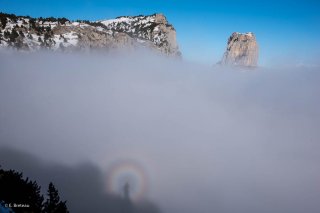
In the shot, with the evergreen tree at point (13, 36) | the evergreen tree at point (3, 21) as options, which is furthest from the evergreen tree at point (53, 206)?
the evergreen tree at point (3, 21)

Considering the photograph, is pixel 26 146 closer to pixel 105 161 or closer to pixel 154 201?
pixel 105 161

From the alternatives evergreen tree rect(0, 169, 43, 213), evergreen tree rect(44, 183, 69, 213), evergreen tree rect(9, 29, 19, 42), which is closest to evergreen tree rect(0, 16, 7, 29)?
evergreen tree rect(9, 29, 19, 42)

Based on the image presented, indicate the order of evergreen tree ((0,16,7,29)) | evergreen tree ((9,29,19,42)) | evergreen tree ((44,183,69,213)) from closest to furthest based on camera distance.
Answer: evergreen tree ((44,183,69,213))
evergreen tree ((9,29,19,42))
evergreen tree ((0,16,7,29))

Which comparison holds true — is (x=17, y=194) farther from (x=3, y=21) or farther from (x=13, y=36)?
(x=3, y=21)

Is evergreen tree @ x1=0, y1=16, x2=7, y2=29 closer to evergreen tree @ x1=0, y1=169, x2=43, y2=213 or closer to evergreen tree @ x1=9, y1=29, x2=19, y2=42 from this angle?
evergreen tree @ x1=9, y1=29, x2=19, y2=42

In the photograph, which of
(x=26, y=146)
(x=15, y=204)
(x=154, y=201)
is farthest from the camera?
(x=26, y=146)

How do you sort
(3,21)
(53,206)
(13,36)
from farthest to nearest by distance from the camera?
(3,21) < (13,36) < (53,206)

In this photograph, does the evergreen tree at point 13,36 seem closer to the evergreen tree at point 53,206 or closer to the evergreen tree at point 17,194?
the evergreen tree at point 17,194

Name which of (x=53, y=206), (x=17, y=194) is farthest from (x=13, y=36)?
(x=17, y=194)

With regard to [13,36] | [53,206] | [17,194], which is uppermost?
[13,36]

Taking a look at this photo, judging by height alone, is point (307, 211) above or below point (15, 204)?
below

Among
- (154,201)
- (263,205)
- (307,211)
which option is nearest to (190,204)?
(154,201)
